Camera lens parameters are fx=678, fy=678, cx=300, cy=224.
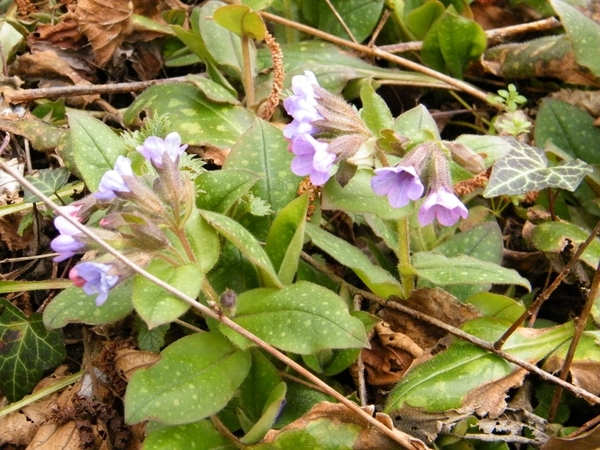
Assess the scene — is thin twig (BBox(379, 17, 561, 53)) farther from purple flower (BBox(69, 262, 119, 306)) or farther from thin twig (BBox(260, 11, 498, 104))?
purple flower (BBox(69, 262, 119, 306))

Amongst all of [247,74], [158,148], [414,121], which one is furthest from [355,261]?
[247,74]

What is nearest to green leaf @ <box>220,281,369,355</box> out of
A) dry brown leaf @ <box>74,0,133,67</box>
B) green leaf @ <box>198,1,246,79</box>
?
green leaf @ <box>198,1,246,79</box>

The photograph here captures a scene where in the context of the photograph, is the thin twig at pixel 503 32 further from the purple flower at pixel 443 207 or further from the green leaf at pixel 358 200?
the purple flower at pixel 443 207

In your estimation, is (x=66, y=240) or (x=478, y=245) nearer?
(x=66, y=240)

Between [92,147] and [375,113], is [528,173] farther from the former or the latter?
[92,147]

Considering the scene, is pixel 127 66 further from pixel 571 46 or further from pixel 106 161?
pixel 571 46

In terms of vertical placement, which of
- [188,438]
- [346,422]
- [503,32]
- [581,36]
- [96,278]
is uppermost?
[581,36]

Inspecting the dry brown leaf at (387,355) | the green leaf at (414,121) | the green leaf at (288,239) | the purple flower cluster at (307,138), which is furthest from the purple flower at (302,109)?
the dry brown leaf at (387,355)

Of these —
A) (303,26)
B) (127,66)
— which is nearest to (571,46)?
(303,26)
